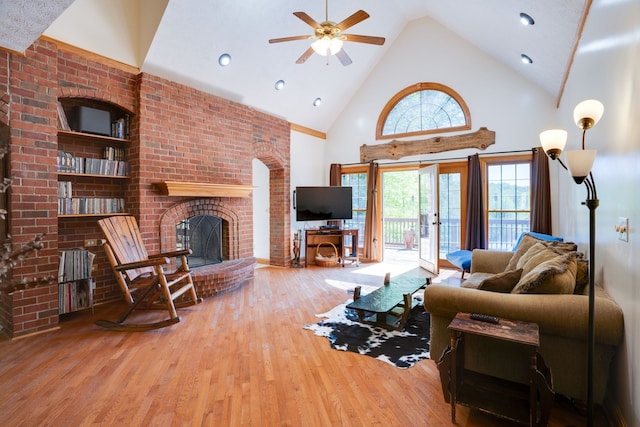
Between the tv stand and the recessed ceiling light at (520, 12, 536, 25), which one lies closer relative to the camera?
the recessed ceiling light at (520, 12, 536, 25)

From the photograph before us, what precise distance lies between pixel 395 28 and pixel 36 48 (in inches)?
206

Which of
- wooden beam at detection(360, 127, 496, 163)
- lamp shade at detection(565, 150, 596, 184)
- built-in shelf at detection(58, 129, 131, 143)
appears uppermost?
wooden beam at detection(360, 127, 496, 163)

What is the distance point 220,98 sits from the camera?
488cm

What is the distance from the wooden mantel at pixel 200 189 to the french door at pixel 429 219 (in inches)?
122

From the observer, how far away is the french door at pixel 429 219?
18.6ft

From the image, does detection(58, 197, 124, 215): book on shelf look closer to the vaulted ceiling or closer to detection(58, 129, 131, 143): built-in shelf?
detection(58, 129, 131, 143): built-in shelf

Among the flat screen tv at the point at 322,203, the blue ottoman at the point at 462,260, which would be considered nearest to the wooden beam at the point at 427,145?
the flat screen tv at the point at 322,203

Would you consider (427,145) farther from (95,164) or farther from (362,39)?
(95,164)

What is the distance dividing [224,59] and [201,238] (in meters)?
2.54

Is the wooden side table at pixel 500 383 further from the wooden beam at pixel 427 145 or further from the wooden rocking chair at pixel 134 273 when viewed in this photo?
the wooden beam at pixel 427 145

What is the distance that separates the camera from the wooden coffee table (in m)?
3.07

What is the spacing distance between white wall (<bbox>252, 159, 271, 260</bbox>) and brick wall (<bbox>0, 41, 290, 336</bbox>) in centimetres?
58

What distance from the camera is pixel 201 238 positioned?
496 centimetres

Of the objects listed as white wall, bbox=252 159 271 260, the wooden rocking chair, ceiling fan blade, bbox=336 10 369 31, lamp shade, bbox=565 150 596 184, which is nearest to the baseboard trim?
lamp shade, bbox=565 150 596 184
